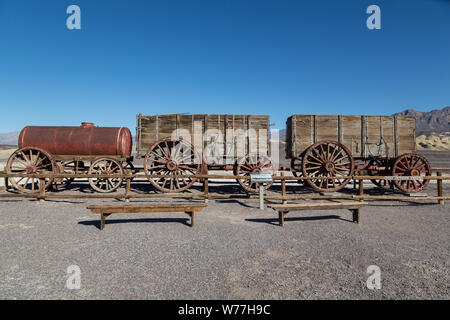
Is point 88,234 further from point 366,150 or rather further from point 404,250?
point 366,150

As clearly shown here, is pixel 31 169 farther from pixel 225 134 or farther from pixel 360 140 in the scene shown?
pixel 360 140

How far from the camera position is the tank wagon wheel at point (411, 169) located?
8539 mm

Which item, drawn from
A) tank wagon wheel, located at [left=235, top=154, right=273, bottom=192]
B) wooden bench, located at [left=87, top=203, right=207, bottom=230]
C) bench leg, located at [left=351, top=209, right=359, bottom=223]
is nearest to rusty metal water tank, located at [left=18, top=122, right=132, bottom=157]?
wooden bench, located at [left=87, top=203, right=207, bottom=230]

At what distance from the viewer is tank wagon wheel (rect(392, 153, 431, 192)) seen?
854 cm

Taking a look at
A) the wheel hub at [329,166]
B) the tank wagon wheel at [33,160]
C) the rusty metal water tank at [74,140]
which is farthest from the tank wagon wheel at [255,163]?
the tank wagon wheel at [33,160]

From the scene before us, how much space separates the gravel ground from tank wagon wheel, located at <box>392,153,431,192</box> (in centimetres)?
336

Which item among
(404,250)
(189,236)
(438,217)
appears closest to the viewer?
(404,250)

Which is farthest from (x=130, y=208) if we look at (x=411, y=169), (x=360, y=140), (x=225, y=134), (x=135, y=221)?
(x=411, y=169)

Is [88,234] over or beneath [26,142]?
beneath

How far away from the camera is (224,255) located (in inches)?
138
